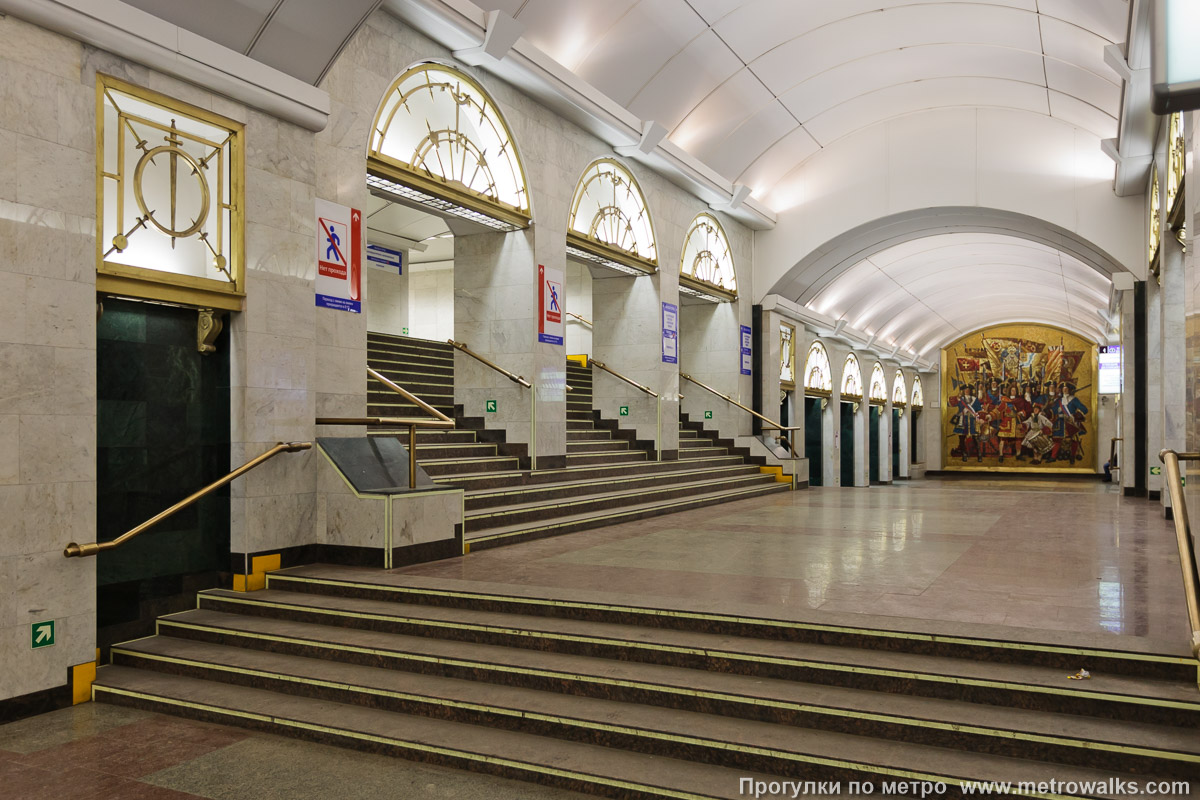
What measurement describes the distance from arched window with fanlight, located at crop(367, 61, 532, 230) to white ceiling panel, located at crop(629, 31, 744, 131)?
9.64 ft

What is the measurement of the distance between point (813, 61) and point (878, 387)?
17.1 meters

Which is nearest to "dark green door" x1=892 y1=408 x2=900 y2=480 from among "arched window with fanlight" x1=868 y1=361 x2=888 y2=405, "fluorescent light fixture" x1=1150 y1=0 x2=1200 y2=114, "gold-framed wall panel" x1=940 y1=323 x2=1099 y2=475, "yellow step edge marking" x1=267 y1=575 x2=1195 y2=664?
"arched window with fanlight" x1=868 y1=361 x2=888 y2=405

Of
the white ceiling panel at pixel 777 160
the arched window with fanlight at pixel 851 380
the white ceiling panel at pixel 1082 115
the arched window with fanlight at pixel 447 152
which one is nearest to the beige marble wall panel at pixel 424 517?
the arched window with fanlight at pixel 447 152

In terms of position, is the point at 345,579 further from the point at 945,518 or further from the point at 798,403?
the point at 798,403

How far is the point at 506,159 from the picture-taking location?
986cm

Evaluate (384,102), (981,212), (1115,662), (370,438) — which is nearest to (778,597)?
(1115,662)

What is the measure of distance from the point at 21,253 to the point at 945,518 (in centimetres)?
948

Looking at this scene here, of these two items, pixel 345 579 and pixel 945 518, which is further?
pixel 945 518

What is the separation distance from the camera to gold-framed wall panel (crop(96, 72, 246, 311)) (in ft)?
17.3

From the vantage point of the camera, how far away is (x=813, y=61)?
13.0 meters

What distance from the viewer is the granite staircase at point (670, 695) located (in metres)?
3.52

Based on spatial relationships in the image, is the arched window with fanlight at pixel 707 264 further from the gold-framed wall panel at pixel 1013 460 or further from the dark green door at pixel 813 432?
the gold-framed wall panel at pixel 1013 460

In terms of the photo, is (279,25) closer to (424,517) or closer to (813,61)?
(424,517)

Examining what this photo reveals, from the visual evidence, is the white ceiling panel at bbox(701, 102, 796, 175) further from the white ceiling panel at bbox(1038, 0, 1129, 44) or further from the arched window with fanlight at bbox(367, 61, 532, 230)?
the arched window with fanlight at bbox(367, 61, 532, 230)
